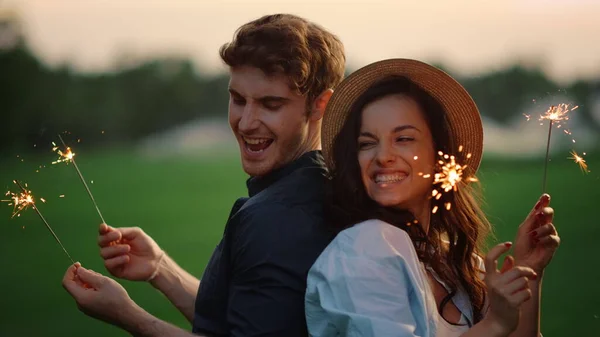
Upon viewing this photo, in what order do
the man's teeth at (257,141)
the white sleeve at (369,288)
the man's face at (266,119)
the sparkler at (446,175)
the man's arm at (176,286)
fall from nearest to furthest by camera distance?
the white sleeve at (369,288), the sparkler at (446,175), the man's face at (266,119), the man's teeth at (257,141), the man's arm at (176,286)

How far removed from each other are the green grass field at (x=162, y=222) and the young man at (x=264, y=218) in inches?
30.7

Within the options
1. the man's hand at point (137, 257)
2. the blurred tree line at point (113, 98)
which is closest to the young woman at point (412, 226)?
the man's hand at point (137, 257)

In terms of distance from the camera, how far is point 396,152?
144 inches

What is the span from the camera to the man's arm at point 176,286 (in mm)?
4816

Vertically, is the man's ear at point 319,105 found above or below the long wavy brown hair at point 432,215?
above

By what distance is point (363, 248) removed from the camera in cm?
338

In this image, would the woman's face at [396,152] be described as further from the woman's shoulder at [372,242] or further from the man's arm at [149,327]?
the man's arm at [149,327]

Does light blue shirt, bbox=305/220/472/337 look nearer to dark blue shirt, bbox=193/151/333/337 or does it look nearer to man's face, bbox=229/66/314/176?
dark blue shirt, bbox=193/151/333/337

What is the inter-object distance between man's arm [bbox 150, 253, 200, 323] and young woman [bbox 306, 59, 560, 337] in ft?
3.85

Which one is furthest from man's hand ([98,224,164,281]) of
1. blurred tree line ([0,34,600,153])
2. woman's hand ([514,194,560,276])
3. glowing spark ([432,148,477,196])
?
blurred tree line ([0,34,600,153])

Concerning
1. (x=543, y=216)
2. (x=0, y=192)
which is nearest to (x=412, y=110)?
(x=543, y=216)

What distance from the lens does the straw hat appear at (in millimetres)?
3836

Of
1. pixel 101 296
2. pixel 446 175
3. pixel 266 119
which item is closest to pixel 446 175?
pixel 446 175

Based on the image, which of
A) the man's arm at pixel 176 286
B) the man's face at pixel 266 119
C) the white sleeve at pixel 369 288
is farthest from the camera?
the man's arm at pixel 176 286
